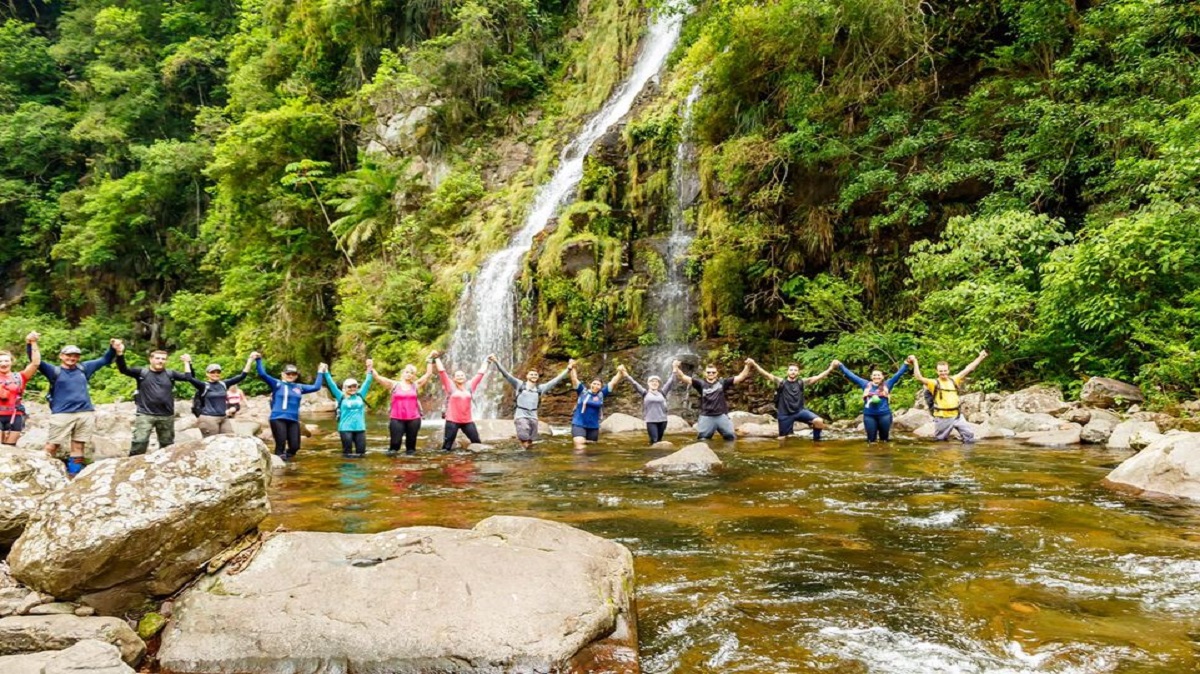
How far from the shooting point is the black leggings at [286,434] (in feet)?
35.9

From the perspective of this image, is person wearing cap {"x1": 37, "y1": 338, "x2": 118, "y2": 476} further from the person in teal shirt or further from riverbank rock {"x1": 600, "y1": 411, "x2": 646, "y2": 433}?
riverbank rock {"x1": 600, "y1": 411, "x2": 646, "y2": 433}

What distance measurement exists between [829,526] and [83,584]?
5.65 metres

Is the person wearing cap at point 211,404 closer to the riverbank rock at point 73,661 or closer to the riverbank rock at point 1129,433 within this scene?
the riverbank rock at point 73,661

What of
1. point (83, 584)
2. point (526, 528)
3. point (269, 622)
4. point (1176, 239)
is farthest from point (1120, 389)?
point (83, 584)

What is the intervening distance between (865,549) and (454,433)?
8.00 meters

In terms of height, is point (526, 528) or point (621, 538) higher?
point (526, 528)

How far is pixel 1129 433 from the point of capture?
10.3m

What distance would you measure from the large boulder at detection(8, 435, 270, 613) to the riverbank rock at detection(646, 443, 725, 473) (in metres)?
5.90

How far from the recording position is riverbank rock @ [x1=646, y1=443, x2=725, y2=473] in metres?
9.47

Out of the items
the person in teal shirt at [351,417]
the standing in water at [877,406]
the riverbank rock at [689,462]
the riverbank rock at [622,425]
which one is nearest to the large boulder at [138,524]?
the riverbank rock at [689,462]

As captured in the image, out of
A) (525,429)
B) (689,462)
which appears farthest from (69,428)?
(689,462)

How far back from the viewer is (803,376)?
15.8 metres

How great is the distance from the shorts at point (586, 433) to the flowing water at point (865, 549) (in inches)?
97.4

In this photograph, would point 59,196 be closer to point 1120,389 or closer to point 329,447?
point 329,447
